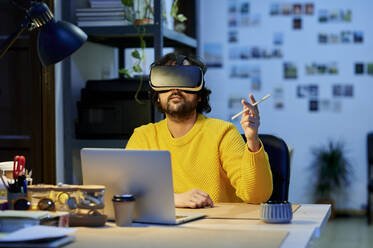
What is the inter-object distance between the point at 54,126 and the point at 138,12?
793 mm

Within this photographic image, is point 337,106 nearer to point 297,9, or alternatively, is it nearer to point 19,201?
point 297,9

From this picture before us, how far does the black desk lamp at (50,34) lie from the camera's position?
187cm

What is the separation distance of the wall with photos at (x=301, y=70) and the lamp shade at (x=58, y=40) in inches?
168

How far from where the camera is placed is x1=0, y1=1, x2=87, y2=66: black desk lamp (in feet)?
6.12

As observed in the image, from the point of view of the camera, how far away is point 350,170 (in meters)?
6.24

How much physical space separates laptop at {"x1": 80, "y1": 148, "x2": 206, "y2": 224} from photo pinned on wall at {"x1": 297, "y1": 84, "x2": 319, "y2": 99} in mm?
4620

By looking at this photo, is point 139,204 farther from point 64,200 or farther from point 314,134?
point 314,134

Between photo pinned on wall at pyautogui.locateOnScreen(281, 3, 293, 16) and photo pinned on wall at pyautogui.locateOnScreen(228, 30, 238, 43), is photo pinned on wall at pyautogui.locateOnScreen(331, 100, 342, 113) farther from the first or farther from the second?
photo pinned on wall at pyautogui.locateOnScreen(228, 30, 238, 43)

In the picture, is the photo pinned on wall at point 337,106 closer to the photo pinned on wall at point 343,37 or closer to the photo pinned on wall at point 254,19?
the photo pinned on wall at point 343,37

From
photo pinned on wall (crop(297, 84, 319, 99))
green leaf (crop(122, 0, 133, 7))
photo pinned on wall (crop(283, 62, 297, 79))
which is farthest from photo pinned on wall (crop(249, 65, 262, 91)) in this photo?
green leaf (crop(122, 0, 133, 7))

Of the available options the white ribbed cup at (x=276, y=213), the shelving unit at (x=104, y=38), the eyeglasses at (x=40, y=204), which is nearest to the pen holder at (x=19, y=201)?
the eyeglasses at (x=40, y=204)

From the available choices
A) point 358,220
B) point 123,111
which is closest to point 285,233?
point 123,111

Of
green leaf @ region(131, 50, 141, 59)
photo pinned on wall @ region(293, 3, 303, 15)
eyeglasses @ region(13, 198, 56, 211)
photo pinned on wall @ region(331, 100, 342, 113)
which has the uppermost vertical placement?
photo pinned on wall @ region(293, 3, 303, 15)

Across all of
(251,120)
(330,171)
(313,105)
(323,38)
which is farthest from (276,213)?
(323,38)
